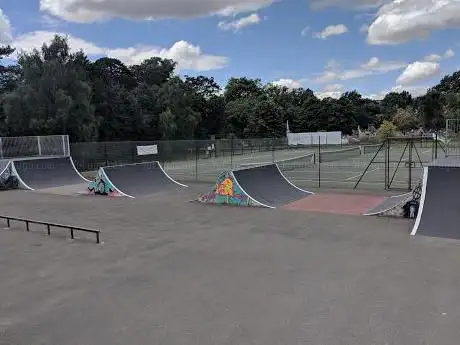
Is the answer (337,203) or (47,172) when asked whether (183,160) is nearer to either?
(47,172)

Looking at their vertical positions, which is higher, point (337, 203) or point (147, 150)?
point (147, 150)

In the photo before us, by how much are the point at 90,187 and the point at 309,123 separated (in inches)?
2515

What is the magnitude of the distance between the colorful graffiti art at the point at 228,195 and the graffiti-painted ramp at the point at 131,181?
11.6 ft

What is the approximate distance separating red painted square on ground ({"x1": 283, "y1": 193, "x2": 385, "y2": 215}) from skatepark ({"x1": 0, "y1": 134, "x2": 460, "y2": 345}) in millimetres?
81

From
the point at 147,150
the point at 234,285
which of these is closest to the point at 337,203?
the point at 234,285

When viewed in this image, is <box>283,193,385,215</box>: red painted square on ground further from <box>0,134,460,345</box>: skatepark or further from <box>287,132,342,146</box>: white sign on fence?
<box>287,132,342,146</box>: white sign on fence

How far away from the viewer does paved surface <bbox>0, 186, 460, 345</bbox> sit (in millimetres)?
4293

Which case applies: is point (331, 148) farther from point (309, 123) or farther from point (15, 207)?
point (15, 207)

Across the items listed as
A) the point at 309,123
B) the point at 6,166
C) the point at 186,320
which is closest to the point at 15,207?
the point at 6,166

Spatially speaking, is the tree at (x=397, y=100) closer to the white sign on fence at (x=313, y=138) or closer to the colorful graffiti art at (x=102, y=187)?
the white sign on fence at (x=313, y=138)

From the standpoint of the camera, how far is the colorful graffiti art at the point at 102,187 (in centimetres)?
1541

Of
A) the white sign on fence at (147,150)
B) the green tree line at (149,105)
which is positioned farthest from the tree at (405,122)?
the white sign on fence at (147,150)

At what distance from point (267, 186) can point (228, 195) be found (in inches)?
73.8

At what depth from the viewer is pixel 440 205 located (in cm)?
905
